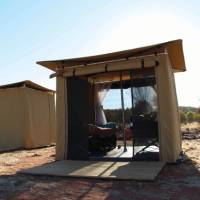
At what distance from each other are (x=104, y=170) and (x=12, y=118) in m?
6.33

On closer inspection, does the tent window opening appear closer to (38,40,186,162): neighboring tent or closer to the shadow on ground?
(38,40,186,162): neighboring tent

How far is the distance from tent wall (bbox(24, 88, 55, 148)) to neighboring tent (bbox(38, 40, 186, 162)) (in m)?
3.48

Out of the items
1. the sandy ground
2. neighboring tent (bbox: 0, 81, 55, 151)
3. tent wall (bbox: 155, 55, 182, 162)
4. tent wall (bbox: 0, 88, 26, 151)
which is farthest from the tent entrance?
tent wall (bbox: 0, 88, 26, 151)

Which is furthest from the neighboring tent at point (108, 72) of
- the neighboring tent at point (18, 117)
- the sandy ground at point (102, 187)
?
the neighboring tent at point (18, 117)

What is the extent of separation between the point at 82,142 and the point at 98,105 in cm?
239

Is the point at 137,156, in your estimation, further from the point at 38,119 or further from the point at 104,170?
the point at 38,119

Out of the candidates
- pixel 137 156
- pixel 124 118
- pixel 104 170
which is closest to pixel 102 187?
pixel 104 170

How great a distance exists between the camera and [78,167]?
6277 millimetres

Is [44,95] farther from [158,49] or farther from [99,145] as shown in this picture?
[158,49]

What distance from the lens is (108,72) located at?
757 centimetres

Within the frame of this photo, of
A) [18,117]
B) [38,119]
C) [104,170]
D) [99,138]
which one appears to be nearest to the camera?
[104,170]

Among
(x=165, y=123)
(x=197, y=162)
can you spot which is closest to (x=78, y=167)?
(x=165, y=123)

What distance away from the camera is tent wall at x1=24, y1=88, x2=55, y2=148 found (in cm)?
1128

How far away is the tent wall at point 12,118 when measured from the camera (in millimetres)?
11352
